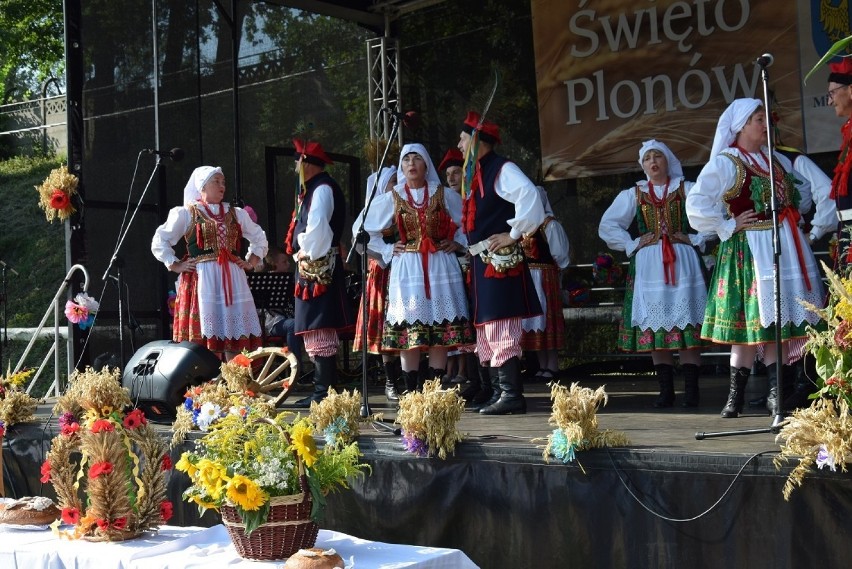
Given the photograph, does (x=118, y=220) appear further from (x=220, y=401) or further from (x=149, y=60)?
(x=220, y=401)

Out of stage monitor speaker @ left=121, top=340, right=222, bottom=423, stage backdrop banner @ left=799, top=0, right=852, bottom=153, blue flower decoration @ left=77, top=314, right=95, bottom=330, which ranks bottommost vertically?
stage monitor speaker @ left=121, top=340, right=222, bottom=423

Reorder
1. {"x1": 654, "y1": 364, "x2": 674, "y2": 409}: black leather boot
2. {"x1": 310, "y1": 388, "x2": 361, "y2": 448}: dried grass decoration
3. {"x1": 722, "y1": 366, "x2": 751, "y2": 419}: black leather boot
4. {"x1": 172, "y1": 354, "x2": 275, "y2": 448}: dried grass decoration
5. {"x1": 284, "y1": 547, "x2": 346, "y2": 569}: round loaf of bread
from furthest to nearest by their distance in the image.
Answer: {"x1": 654, "y1": 364, "x2": 674, "y2": 409}: black leather boot
{"x1": 722, "y1": 366, "x2": 751, "y2": 419}: black leather boot
{"x1": 310, "y1": 388, "x2": 361, "y2": 448}: dried grass decoration
{"x1": 172, "y1": 354, "x2": 275, "y2": 448}: dried grass decoration
{"x1": 284, "y1": 547, "x2": 346, "y2": 569}: round loaf of bread

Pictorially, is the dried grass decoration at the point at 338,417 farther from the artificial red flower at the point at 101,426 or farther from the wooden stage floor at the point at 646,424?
the artificial red flower at the point at 101,426

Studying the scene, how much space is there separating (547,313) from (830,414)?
4.64 m

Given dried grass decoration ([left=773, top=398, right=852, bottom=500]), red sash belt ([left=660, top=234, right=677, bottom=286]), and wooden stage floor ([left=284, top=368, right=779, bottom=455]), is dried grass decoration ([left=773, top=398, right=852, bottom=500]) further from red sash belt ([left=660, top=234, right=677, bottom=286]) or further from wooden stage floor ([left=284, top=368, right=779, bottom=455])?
red sash belt ([left=660, top=234, right=677, bottom=286])

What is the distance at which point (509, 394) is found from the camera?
18.4 feet

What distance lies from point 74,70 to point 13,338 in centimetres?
906

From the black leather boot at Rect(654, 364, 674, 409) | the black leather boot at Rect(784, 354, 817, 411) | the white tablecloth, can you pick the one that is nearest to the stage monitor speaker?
the white tablecloth

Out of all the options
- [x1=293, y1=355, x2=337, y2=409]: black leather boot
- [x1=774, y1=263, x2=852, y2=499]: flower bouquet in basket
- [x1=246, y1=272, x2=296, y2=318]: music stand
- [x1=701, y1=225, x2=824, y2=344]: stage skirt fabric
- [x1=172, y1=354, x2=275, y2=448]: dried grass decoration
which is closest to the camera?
[x1=774, y1=263, x2=852, y2=499]: flower bouquet in basket

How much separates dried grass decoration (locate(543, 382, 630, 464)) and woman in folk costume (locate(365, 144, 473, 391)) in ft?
7.25

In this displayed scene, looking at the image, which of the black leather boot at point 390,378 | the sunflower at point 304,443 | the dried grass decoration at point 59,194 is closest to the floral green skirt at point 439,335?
Answer: the black leather boot at point 390,378

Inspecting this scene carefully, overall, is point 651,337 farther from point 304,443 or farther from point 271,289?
point 271,289

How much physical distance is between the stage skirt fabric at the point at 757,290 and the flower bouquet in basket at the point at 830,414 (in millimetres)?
1564

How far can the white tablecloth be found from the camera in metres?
3.04
